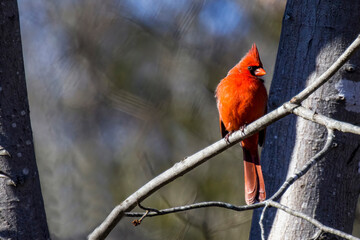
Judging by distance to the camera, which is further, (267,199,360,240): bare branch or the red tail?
the red tail

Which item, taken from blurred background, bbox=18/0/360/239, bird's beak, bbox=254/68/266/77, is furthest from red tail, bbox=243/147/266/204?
blurred background, bbox=18/0/360/239

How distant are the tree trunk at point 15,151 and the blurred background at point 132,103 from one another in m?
2.77

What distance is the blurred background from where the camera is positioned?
A: 4945mm

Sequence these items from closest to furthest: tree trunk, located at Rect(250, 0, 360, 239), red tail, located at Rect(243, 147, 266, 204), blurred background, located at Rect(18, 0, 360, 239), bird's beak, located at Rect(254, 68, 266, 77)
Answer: tree trunk, located at Rect(250, 0, 360, 239)
red tail, located at Rect(243, 147, 266, 204)
bird's beak, located at Rect(254, 68, 266, 77)
blurred background, located at Rect(18, 0, 360, 239)

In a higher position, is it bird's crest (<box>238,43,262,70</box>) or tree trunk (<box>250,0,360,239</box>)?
bird's crest (<box>238,43,262,70</box>)

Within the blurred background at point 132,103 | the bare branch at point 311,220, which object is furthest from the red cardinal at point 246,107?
the blurred background at point 132,103

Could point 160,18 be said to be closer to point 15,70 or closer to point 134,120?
point 134,120

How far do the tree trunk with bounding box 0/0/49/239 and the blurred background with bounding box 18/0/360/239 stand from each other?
277 cm

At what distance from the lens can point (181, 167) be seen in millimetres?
1953

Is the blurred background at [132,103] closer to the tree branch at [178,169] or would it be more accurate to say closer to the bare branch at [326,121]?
the tree branch at [178,169]

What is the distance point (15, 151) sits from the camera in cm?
213

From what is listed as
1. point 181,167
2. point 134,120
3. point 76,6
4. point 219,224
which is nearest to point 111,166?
point 134,120

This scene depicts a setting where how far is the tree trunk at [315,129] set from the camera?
246 centimetres

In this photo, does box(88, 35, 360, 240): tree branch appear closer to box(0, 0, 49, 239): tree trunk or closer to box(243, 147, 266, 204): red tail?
box(0, 0, 49, 239): tree trunk
